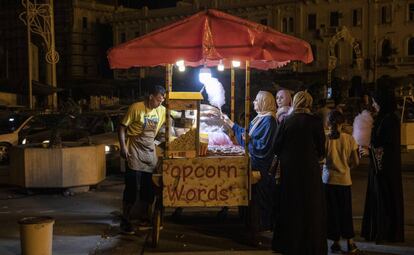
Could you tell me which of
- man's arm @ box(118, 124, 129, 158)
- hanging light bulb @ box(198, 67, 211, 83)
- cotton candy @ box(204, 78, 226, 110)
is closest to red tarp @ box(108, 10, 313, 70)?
man's arm @ box(118, 124, 129, 158)

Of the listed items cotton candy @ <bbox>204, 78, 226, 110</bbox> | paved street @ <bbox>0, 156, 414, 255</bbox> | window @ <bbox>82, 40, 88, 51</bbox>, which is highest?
window @ <bbox>82, 40, 88, 51</bbox>

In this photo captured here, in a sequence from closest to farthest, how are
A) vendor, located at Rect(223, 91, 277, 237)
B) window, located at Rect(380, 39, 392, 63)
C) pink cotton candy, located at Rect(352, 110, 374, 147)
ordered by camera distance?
vendor, located at Rect(223, 91, 277, 237) → pink cotton candy, located at Rect(352, 110, 374, 147) → window, located at Rect(380, 39, 392, 63)

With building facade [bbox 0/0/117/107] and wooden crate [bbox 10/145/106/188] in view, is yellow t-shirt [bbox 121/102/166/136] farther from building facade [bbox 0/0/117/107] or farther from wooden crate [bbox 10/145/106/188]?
building facade [bbox 0/0/117/107]

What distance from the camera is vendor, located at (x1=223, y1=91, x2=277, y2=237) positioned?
22.0 feet

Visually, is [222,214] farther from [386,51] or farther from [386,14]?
[386,51]

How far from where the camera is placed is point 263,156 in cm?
676

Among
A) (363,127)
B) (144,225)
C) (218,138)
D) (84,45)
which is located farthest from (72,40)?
(144,225)

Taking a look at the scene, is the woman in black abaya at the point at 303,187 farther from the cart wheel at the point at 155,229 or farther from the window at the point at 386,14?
the window at the point at 386,14

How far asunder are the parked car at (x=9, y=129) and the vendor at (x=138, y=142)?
9074 millimetres

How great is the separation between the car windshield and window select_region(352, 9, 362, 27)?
34.1 m

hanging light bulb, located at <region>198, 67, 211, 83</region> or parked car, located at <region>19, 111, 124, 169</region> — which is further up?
hanging light bulb, located at <region>198, 67, 211, 83</region>

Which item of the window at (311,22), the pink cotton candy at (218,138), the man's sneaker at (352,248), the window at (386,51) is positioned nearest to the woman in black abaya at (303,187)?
the man's sneaker at (352,248)

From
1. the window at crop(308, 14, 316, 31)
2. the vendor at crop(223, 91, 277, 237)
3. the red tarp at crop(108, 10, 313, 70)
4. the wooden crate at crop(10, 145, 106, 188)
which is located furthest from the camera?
the window at crop(308, 14, 316, 31)

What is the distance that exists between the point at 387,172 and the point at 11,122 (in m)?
12.4
